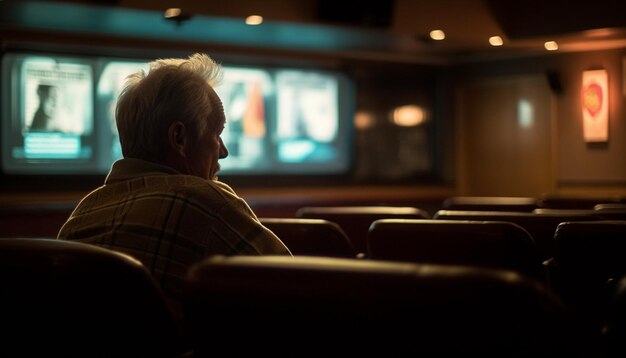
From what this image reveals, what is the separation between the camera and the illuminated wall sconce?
895 centimetres

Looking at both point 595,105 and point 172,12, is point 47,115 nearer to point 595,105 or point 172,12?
point 172,12

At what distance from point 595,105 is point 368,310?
8664 mm

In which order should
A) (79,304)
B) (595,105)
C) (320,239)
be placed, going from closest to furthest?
(79,304)
(320,239)
(595,105)

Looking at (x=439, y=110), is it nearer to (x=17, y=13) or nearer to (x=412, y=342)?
(x=17, y=13)

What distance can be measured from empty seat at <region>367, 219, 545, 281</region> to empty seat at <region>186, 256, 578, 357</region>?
1.40m

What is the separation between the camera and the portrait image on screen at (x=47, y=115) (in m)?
7.39

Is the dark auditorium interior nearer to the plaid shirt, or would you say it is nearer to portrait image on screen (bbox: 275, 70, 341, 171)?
portrait image on screen (bbox: 275, 70, 341, 171)

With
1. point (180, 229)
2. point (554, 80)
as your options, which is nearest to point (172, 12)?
point (554, 80)

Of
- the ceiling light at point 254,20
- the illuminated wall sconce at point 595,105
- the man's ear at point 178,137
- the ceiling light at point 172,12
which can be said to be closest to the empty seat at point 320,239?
the man's ear at point 178,137

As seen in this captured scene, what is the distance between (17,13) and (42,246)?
19.8 ft

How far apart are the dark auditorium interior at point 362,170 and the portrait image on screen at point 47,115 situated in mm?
17

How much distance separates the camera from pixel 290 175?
29.3 feet

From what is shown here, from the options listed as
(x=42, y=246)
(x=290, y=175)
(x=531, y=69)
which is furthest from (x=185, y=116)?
(x=531, y=69)

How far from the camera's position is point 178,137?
68.3 inches
